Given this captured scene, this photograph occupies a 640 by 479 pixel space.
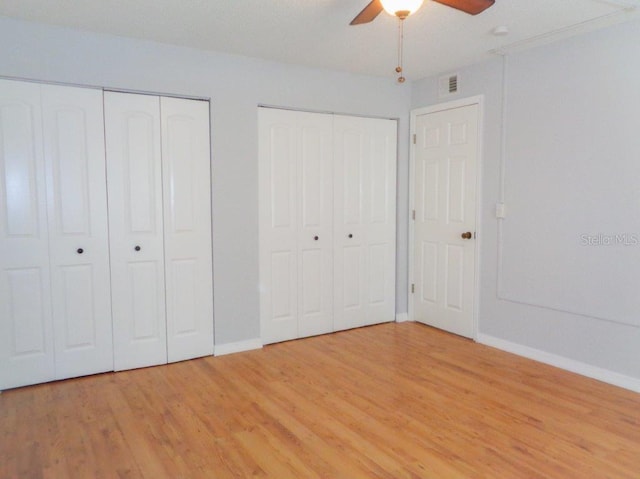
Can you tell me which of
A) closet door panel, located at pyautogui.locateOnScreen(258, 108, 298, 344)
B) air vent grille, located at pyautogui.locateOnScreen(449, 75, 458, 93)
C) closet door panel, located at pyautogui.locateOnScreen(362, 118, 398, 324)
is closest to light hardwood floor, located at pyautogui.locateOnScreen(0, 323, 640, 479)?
closet door panel, located at pyautogui.locateOnScreen(258, 108, 298, 344)

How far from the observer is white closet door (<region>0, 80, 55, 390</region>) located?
309cm

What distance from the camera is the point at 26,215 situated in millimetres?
3160

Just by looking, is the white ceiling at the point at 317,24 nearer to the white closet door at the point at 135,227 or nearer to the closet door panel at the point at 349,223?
the white closet door at the point at 135,227

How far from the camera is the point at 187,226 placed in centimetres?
372

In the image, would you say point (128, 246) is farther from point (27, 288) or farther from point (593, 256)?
point (593, 256)

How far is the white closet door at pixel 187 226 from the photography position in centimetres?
363

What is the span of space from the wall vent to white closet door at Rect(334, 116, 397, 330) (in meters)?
0.57

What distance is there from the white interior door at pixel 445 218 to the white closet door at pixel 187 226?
83.9 inches

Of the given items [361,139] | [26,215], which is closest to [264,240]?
[361,139]

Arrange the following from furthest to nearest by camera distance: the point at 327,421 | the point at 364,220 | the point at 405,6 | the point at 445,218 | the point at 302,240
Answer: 1. the point at 364,220
2. the point at 445,218
3. the point at 302,240
4. the point at 327,421
5. the point at 405,6

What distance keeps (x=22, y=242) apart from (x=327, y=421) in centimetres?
234

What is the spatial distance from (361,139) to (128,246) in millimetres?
2346

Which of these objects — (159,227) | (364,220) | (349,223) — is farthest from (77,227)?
(364,220)

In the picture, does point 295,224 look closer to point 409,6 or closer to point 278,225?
point 278,225
